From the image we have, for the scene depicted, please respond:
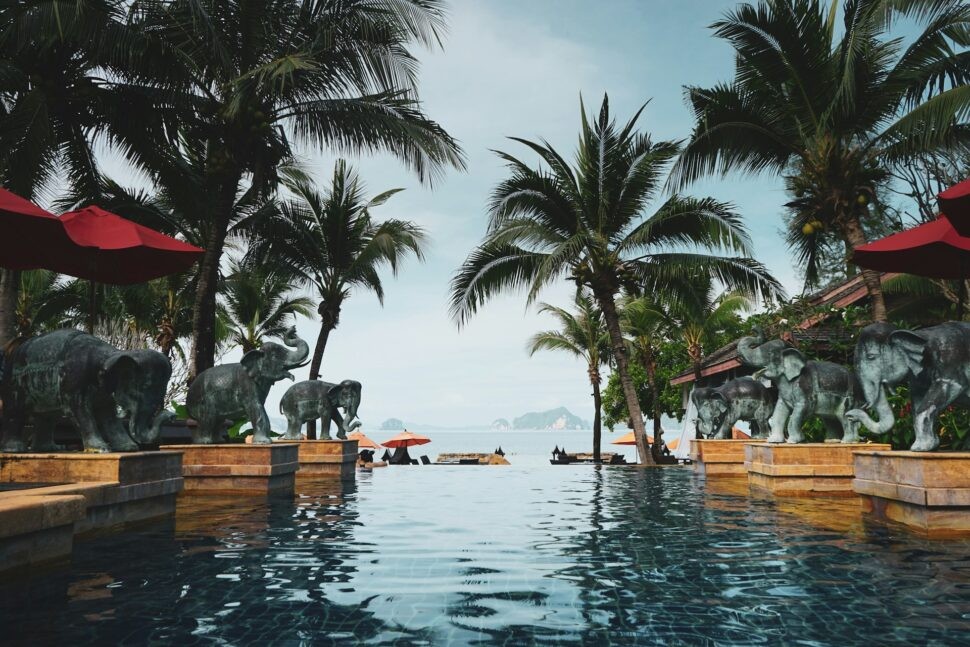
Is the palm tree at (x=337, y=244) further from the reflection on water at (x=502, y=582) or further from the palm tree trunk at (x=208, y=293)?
the reflection on water at (x=502, y=582)

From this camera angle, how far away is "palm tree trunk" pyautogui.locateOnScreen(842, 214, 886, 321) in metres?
11.8

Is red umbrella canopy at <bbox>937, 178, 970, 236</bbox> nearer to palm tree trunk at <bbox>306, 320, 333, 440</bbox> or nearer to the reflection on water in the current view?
the reflection on water

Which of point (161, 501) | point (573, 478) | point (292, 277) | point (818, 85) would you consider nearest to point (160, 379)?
point (161, 501)

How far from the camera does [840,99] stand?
1297 cm

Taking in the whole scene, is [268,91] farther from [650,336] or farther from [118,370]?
[650,336]

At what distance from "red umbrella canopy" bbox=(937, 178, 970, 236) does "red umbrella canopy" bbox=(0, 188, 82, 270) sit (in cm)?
837

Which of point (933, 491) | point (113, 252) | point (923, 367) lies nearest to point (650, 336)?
point (923, 367)

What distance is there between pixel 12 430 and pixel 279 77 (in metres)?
8.50

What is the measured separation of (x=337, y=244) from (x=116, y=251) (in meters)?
14.1

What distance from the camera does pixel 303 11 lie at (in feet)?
45.2

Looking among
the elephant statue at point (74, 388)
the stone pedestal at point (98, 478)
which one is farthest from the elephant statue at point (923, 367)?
the stone pedestal at point (98, 478)

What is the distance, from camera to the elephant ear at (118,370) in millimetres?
6520

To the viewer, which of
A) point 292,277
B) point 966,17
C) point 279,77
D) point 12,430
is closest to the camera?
point 12,430

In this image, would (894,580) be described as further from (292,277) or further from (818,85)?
(292,277)
